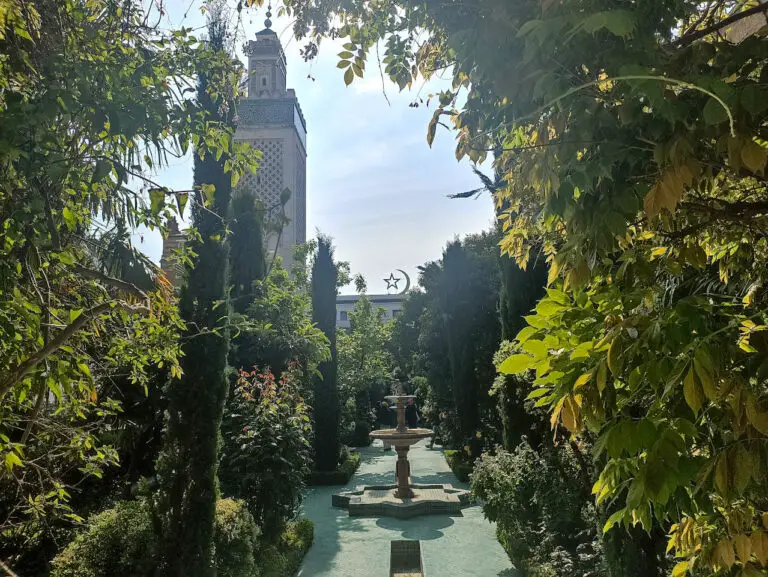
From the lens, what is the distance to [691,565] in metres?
1.84

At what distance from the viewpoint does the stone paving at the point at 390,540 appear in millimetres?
6840

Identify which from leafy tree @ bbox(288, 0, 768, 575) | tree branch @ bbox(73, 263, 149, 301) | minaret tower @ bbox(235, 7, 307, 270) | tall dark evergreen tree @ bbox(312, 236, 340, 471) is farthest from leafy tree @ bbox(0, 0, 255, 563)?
minaret tower @ bbox(235, 7, 307, 270)

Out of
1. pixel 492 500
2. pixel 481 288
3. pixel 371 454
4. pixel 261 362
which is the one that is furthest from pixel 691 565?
pixel 371 454

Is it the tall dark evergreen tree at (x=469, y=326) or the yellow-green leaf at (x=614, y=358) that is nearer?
the yellow-green leaf at (x=614, y=358)

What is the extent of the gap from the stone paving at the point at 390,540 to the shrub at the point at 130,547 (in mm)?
1345

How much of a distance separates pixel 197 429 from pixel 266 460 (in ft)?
5.90

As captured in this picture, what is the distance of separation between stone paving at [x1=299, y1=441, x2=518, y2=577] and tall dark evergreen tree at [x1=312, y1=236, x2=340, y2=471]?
2.56 m

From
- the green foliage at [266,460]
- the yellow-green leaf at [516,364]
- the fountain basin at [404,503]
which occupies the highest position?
the yellow-green leaf at [516,364]

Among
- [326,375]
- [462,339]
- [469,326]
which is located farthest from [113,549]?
[469,326]

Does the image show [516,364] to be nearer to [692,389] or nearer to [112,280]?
[692,389]

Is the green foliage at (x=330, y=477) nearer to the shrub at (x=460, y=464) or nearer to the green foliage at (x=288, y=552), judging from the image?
the shrub at (x=460, y=464)

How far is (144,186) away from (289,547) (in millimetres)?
6187

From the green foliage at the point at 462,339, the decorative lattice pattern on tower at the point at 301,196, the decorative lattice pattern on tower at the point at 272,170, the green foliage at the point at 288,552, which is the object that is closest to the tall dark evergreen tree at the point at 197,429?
the green foliage at the point at 288,552

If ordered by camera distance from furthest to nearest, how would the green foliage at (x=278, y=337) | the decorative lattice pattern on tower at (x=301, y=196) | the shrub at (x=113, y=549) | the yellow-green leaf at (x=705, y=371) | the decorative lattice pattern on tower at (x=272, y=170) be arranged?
the decorative lattice pattern on tower at (x=301, y=196), the decorative lattice pattern on tower at (x=272, y=170), the green foliage at (x=278, y=337), the shrub at (x=113, y=549), the yellow-green leaf at (x=705, y=371)
